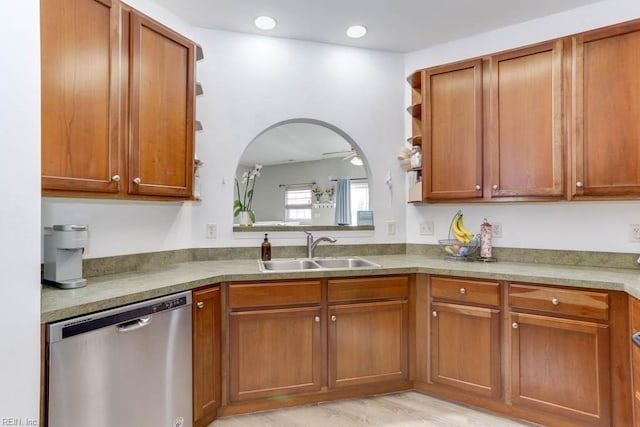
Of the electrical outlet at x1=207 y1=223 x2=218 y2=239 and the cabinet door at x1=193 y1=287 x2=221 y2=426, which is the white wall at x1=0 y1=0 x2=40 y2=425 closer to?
the cabinet door at x1=193 y1=287 x2=221 y2=426

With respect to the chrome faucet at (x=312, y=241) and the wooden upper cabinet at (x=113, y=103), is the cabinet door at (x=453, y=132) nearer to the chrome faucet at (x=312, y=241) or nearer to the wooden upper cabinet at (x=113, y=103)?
the chrome faucet at (x=312, y=241)

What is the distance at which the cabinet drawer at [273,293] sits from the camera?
2080 mm

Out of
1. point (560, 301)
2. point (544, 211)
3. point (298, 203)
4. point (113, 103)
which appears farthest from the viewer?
point (298, 203)

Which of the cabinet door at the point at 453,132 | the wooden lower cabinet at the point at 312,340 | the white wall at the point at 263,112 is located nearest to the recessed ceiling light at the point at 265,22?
the white wall at the point at 263,112

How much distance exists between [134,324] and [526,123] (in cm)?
246

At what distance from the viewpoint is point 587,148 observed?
6.87 ft

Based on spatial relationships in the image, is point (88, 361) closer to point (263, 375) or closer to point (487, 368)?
point (263, 375)

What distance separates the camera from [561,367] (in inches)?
75.5

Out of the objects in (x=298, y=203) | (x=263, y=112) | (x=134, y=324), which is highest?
(x=263, y=112)

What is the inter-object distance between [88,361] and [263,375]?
3.23 feet

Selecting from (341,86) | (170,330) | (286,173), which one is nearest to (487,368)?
(170,330)

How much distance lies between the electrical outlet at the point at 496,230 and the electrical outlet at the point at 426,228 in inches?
17.8

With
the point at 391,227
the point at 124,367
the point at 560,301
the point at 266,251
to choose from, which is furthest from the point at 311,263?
the point at 560,301

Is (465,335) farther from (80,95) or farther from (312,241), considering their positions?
(80,95)
